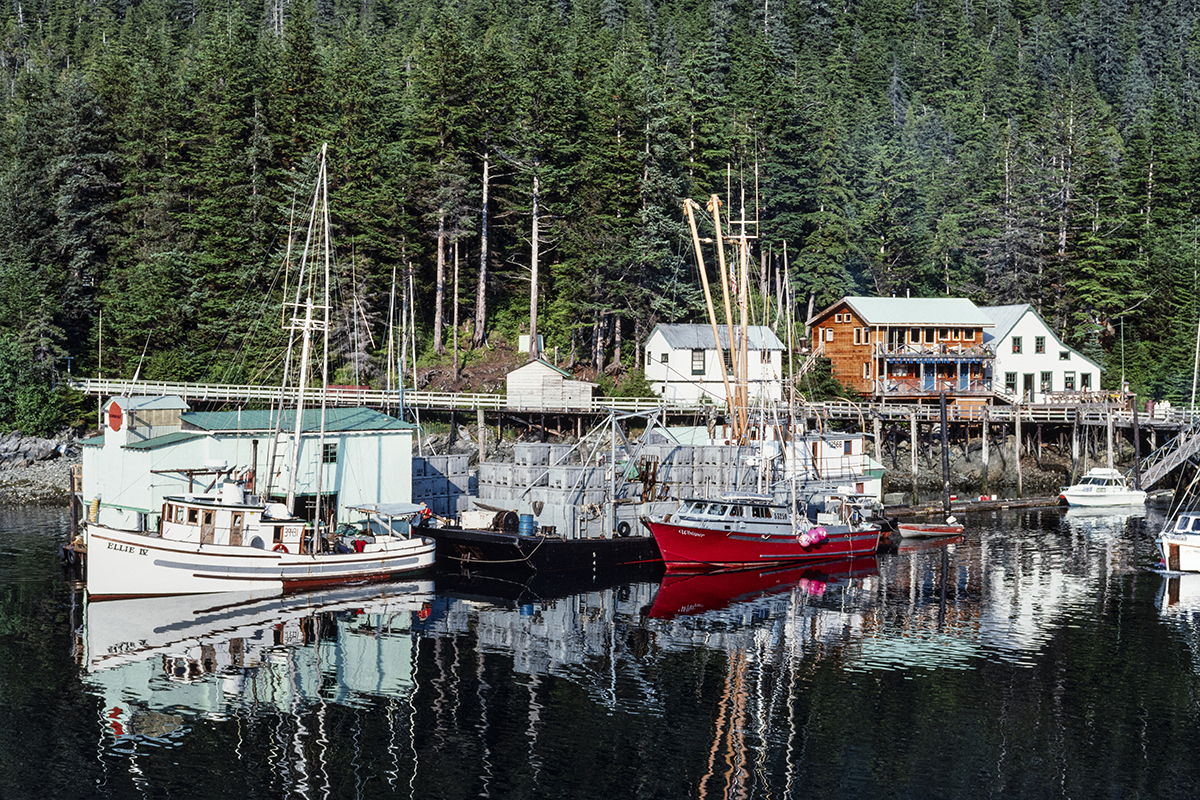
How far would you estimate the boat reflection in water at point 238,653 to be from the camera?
29438mm

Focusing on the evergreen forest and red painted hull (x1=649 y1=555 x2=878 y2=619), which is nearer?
red painted hull (x1=649 y1=555 x2=878 y2=619)

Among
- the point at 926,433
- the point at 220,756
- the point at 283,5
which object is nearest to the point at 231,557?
the point at 220,756

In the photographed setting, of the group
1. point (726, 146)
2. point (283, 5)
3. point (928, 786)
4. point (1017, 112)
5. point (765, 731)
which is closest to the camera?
point (928, 786)

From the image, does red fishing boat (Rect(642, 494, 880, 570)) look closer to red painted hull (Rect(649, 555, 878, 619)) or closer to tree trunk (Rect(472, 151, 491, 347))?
red painted hull (Rect(649, 555, 878, 619))

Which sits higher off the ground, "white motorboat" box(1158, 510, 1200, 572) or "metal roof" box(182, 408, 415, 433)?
"metal roof" box(182, 408, 415, 433)

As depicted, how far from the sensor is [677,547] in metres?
48.1

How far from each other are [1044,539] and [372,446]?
32481 millimetres

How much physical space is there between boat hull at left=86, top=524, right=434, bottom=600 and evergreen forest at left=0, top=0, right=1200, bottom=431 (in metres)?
29.2

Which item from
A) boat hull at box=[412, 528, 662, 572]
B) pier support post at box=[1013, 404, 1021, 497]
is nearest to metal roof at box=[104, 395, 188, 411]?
boat hull at box=[412, 528, 662, 572]

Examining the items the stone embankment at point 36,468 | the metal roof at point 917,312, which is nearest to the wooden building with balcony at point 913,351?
the metal roof at point 917,312

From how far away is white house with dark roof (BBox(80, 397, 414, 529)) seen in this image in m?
47.4

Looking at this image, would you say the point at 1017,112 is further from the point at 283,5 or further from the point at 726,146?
the point at 283,5

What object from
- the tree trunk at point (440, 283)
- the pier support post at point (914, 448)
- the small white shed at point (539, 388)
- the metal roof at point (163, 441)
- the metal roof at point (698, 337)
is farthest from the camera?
the tree trunk at point (440, 283)

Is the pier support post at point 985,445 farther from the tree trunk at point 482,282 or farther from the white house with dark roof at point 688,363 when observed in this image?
the tree trunk at point 482,282
